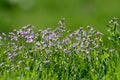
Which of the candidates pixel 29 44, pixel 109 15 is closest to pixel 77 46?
pixel 29 44

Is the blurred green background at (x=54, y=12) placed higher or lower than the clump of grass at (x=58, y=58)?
higher

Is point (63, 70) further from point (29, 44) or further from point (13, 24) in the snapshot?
point (13, 24)

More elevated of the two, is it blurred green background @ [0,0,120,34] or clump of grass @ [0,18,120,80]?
blurred green background @ [0,0,120,34]

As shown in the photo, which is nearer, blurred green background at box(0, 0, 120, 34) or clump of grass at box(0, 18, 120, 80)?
clump of grass at box(0, 18, 120, 80)

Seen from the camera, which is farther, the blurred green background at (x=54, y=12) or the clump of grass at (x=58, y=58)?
the blurred green background at (x=54, y=12)

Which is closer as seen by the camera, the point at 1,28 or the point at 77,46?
the point at 77,46
